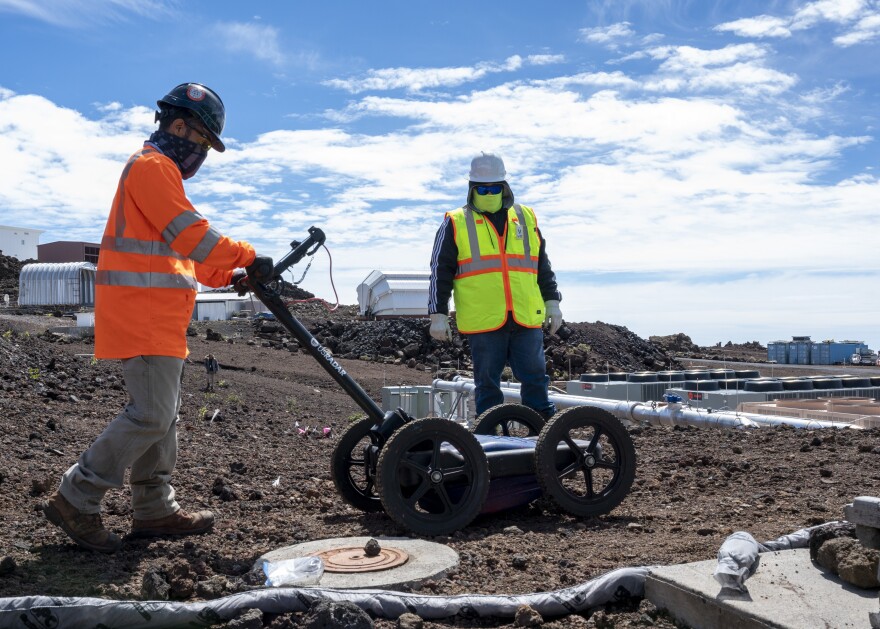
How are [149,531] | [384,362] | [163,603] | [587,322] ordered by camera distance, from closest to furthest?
[163,603] < [149,531] < [384,362] < [587,322]

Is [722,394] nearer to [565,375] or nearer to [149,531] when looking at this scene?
[149,531]

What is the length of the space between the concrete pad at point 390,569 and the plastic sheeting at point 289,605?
0.92 feet

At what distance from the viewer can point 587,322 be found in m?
32.6

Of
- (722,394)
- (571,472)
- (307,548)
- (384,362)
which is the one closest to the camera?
(307,548)

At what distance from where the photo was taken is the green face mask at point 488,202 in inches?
235

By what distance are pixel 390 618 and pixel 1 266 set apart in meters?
52.2

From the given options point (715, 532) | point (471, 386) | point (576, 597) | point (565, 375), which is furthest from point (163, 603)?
point (565, 375)

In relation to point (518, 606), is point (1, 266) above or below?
above

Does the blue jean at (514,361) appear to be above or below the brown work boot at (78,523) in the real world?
above

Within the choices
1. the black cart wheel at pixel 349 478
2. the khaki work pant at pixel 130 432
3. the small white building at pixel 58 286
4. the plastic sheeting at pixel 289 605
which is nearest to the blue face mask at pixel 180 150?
the khaki work pant at pixel 130 432

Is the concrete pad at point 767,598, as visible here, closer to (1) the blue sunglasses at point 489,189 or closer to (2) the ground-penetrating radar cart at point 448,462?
(2) the ground-penetrating radar cart at point 448,462

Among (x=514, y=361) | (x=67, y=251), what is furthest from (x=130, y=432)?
(x=67, y=251)

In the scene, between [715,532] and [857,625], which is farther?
[715,532]

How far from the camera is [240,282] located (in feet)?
14.5
